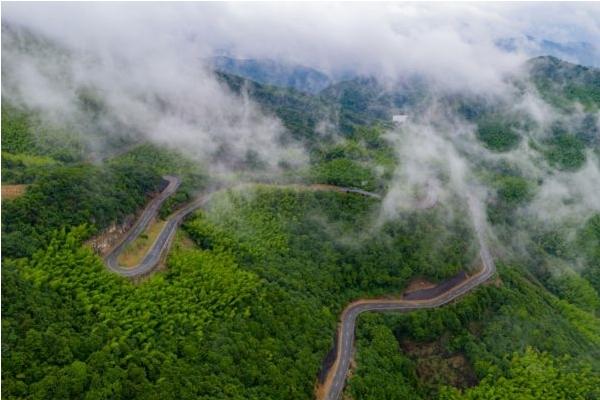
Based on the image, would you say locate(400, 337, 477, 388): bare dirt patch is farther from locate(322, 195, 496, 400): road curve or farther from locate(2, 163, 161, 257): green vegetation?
locate(2, 163, 161, 257): green vegetation

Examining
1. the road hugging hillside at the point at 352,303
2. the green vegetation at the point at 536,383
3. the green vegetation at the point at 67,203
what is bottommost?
the green vegetation at the point at 536,383

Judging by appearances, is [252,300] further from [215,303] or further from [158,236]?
[158,236]

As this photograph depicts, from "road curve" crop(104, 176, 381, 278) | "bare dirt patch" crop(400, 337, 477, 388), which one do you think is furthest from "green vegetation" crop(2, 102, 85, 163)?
"bare dirt patch" crop(400, 337, 477, 388)

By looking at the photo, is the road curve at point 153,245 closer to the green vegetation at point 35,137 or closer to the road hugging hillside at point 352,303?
the road hugging hillside at point 352,303

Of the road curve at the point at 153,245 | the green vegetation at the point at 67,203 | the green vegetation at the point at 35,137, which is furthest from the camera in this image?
the green vegetation at the point at 35,137

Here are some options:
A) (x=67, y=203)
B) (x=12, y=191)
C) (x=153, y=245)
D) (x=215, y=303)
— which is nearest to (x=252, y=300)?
(x=215, y=303)

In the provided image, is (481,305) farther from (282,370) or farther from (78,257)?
(78,257)

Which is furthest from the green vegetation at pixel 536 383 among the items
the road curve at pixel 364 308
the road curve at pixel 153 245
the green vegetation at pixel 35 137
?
the green vegetation at pixel 35 137
